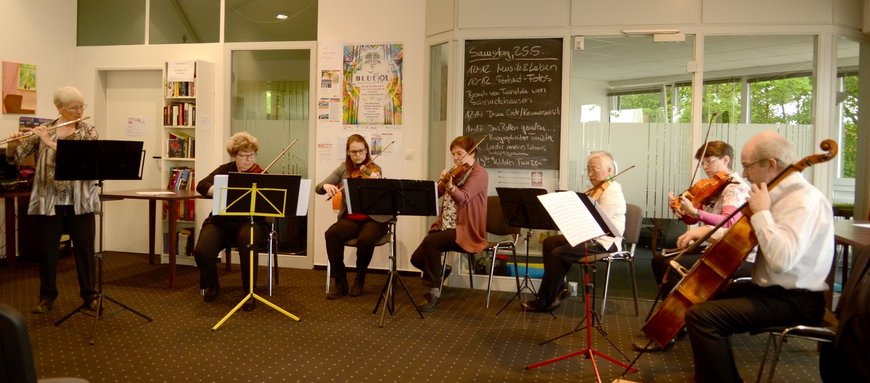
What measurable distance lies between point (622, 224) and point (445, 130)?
1860 millimetres

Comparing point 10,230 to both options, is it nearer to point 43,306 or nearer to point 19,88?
point 19,88

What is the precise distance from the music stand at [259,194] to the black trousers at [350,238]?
2.59ft

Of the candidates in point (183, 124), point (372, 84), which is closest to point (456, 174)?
point (372, 84)

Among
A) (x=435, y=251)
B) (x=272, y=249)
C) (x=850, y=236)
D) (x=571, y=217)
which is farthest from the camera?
(x=272, y=249)

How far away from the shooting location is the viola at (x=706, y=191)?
3660 mm

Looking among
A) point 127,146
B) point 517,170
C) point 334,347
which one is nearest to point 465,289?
point 517,170

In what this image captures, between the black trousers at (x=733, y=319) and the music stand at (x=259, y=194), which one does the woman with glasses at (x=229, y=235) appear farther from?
the black trousers at (x=733, y=319)

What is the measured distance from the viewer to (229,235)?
470 cm

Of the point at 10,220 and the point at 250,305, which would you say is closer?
the point at 250,305

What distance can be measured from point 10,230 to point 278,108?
2.51 metres

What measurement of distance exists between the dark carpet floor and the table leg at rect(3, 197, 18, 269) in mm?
660

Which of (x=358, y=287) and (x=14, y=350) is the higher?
(x=14, y=350)

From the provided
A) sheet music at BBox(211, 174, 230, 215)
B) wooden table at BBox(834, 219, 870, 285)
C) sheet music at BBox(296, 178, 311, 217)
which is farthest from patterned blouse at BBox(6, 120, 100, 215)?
wooden table at BBox(834, 219, 870, 285)

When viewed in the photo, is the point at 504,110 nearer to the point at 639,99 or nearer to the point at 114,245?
the point at 639,99
